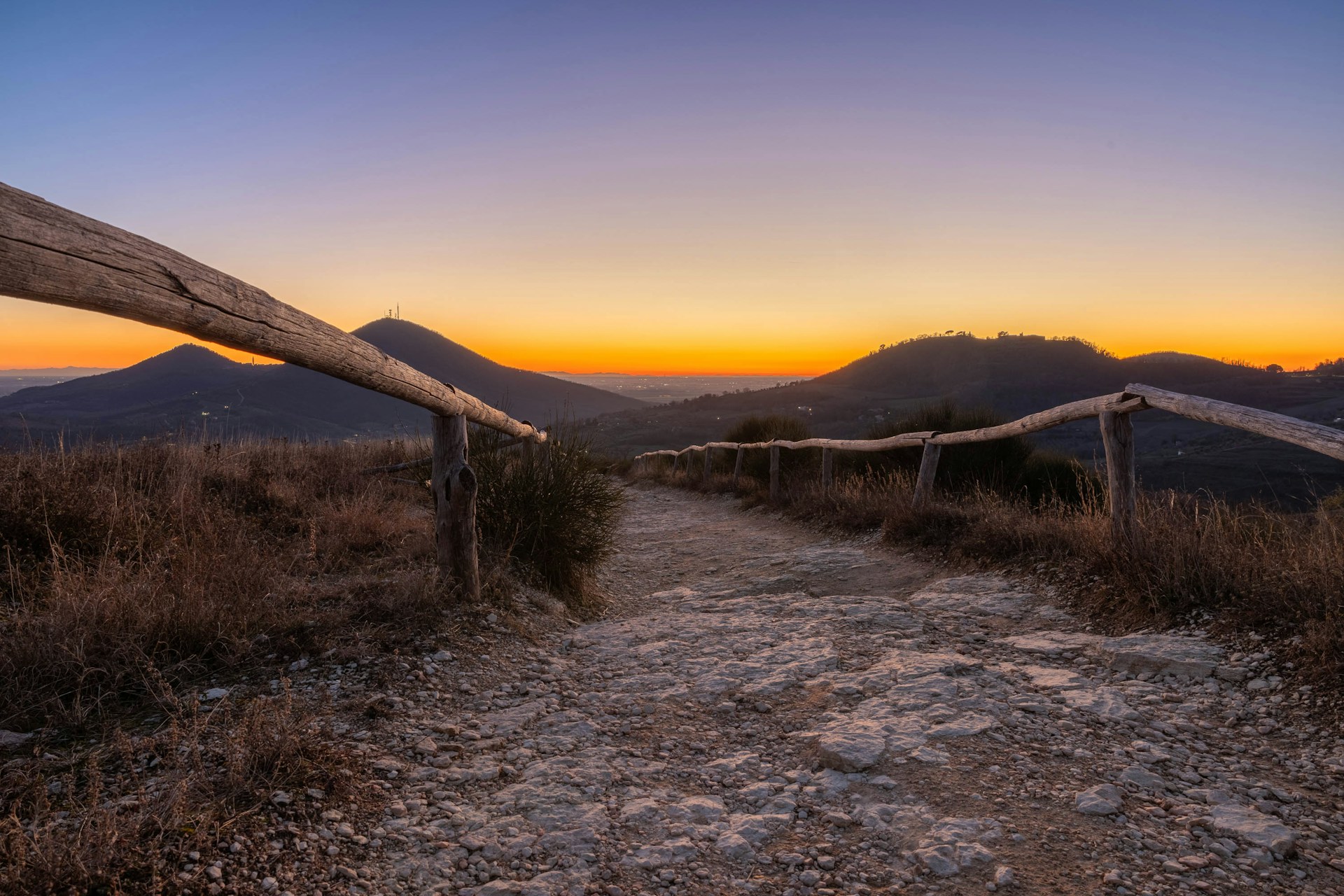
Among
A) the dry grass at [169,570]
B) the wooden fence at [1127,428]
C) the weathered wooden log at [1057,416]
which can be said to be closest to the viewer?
the dry grass at [169,570]

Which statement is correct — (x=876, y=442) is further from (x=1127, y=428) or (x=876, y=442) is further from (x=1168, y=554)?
(x=1168, y=554)

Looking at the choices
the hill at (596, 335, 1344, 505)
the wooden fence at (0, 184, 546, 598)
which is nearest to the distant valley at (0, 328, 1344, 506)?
the hill at (596, 335, 1344, 505)

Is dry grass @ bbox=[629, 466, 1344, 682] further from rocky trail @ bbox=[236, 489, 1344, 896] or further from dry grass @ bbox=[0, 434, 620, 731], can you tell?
dry grass @ bbox=[0, 434, 620, 731]

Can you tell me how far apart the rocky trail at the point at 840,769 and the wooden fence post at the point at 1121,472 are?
2.55 ft

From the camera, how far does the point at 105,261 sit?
1.79 m

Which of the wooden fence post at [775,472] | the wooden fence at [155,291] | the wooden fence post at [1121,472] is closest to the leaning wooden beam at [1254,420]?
the wooden fence post at [1121,472]

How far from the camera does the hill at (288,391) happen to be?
233ft

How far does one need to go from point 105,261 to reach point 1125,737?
12.4 feet

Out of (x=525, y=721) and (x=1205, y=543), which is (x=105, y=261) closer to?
(x=525, y=721)

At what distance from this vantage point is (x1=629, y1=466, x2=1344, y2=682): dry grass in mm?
3070

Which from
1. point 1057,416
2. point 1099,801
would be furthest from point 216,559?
point 1057,416

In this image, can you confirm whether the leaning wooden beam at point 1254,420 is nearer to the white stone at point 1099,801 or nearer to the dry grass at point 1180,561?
the dry grass at point 1180,561

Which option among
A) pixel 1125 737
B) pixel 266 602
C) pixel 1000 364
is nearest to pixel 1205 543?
pixel 1125 737

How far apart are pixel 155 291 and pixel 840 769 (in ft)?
9.07
